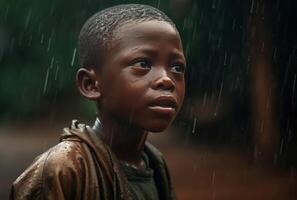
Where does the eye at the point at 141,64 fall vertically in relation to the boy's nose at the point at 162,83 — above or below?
above

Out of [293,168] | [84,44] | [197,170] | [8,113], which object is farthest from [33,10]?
[84,44]

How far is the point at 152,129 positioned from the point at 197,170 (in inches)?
343

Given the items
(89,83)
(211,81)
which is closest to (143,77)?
(89,83)

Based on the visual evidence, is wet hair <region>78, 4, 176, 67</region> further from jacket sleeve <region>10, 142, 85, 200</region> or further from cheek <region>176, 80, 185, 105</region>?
jacket sleeve <region>10, 142, 85, 200</region>

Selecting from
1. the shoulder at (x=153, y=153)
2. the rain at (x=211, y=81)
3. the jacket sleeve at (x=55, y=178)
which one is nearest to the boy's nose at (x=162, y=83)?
the jacket sleeve at (x=55, y=178)

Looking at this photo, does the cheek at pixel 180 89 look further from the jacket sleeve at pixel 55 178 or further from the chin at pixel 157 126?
the jacket sleeve at pixel 55 178

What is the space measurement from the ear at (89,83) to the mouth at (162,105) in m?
0.26

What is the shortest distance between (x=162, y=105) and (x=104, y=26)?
1.32ft

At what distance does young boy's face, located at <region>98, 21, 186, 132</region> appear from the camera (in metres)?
2.14

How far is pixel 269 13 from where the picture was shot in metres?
9.08

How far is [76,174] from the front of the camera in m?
2.05

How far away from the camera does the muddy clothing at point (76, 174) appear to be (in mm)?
2035

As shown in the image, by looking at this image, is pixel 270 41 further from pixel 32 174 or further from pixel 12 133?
pixel 32 174

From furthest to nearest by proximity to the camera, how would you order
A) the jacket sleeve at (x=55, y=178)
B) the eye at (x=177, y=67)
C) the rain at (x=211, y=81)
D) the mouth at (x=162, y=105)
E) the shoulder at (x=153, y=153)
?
the rain at (x=211, y=81) < the shoulder at (x=153, y=153) < the eye at (x=177, y=67) < the mouth at (x=162, y=105) < the jacket sleeve at (x=55, y=178)
